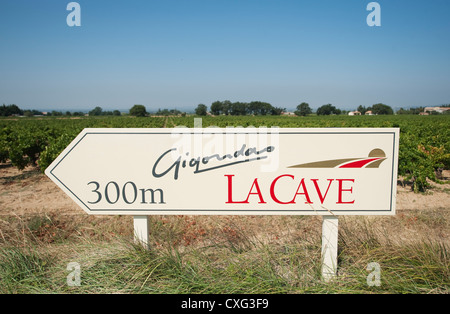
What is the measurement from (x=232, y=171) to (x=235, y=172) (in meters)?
0.03

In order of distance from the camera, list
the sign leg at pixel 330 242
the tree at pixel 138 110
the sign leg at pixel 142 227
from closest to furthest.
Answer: the sign leg at pixel 330 242
the sign leg at pixel 142 227
the tree at pixel 138 110

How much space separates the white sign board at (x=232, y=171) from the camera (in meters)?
2.42

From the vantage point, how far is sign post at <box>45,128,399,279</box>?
7.95 ft

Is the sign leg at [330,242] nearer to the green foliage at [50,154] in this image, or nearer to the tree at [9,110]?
the green foliage at [50,154]

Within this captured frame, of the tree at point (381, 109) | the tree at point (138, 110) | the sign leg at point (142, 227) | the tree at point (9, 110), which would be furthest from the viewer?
the tree at point (381, 109)

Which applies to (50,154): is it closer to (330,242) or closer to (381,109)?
(330,242)

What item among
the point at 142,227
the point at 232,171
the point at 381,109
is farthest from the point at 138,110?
the point at 232,171

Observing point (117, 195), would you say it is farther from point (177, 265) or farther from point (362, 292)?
point (362, 292)

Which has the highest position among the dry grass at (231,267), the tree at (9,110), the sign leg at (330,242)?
the tree at (9,110)

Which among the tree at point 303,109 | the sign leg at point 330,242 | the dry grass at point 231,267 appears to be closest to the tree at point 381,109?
the tree at point 303,109

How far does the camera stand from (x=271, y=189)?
7.98 feet

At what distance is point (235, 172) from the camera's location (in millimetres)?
2453

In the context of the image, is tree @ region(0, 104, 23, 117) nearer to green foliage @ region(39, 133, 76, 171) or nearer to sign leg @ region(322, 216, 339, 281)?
green foliage @ region(39, 133, 76, 171)

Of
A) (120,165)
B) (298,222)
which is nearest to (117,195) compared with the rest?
(120,165)
